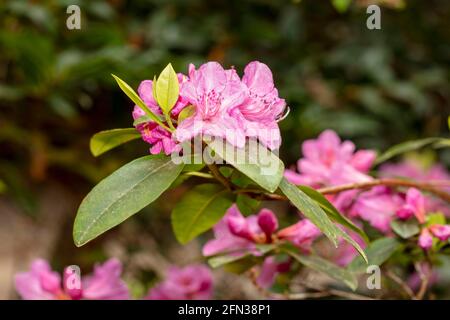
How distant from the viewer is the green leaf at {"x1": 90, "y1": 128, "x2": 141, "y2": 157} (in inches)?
31.1

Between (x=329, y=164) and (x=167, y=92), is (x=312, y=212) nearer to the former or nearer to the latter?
(x=167, y=92)

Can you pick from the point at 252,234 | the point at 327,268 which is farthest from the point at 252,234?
the point at 327,268

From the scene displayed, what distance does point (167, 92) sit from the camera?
2.34ft

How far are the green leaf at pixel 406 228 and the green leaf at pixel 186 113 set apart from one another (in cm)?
33

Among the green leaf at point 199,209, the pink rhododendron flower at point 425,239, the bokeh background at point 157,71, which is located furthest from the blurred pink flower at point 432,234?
the bokeh background at point 157,71

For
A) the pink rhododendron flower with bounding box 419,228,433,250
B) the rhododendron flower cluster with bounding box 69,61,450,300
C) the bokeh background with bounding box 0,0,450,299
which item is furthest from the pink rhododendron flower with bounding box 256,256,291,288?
the bokeh background with bounding box 0,0,450,299

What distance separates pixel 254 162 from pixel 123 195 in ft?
0.43

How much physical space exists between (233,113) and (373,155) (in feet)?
1.39

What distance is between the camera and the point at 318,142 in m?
1.12

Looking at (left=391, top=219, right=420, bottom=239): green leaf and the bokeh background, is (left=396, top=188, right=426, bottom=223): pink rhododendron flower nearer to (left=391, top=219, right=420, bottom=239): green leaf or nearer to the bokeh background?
(left=391, top=219, right=420, bottom=239): green leaf

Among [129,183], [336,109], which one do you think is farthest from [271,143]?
[336,109]

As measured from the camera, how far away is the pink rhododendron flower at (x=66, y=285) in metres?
0.98

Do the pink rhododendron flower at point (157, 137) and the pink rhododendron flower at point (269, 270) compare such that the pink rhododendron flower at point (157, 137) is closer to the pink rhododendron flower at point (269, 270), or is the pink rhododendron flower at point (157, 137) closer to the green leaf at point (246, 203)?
the green leaf at point (246, 203)

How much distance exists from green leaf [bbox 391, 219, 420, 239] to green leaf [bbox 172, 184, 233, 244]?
0.21 metres
